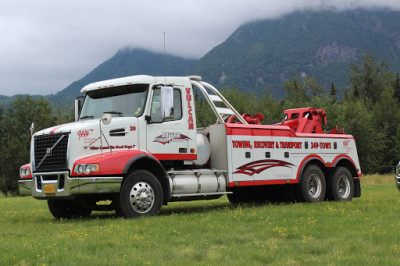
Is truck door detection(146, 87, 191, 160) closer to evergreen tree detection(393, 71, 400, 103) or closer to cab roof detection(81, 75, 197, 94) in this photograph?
cab roof detection(81, 75, 197, 94)

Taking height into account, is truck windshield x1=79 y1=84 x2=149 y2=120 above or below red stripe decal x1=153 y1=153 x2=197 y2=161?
above

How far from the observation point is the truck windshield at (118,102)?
11.4 meters

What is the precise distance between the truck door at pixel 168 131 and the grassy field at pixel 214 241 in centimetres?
173

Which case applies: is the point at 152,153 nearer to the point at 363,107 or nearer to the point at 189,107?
the point at 189,107

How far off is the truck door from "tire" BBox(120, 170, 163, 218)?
28.0 inches

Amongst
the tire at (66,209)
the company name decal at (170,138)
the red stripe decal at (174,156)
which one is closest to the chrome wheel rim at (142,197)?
the red stripe decal at (174,156)

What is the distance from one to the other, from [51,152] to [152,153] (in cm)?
215

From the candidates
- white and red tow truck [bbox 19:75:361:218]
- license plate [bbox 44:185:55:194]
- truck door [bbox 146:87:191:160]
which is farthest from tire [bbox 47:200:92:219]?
truck door [bbox 146:87:191:160]

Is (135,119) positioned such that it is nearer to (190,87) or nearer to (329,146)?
(190,87)

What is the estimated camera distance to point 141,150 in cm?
1117

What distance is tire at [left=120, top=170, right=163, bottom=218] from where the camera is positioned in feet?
34.9

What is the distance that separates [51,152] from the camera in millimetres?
10734

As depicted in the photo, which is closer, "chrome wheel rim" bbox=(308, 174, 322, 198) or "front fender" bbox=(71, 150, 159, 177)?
"front fender" bbox=(71, 150, 159, 177)

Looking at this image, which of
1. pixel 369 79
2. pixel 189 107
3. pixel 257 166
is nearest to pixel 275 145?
pixel 257 166
